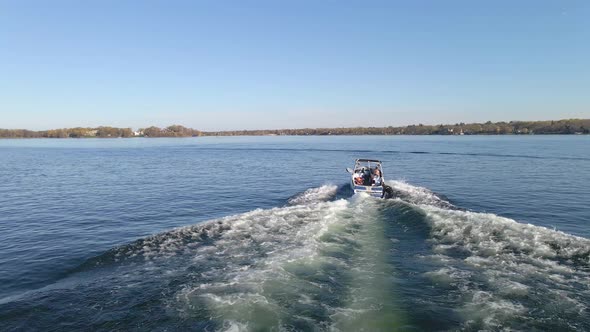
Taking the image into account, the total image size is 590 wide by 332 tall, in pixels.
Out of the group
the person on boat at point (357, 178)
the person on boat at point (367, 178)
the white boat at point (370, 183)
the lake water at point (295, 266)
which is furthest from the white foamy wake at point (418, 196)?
the person on boat at point (357, 178)

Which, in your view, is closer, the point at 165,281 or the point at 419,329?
the point at 419,329

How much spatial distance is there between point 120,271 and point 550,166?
60350 millimetres

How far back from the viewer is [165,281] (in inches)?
522

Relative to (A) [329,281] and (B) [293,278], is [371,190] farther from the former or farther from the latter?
(B) [293,278]

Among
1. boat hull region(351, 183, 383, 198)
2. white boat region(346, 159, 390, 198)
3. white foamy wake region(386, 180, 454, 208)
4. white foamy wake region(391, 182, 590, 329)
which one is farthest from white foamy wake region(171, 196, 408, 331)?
white foamy wake region(386, 180, 454, 208)

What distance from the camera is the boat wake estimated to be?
1059 cm

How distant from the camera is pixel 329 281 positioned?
43.5 ft

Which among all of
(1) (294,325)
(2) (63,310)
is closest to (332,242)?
(1) (294,325)

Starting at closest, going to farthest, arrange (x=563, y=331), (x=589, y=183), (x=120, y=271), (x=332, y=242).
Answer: (x=563, y=331)
(x=120, y=271)
(x=332, y=242)
(x=589, y=183)

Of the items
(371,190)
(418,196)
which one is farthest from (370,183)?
(418,196)

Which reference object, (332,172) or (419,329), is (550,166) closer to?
(332,172)

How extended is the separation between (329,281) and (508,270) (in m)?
7.02

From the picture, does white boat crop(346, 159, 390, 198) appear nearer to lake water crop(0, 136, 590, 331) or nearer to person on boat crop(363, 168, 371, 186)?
person on boat crop(363, 168, 371, 186)

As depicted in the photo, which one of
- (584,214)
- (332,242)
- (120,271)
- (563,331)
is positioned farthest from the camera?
(584,214)
